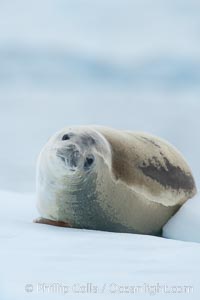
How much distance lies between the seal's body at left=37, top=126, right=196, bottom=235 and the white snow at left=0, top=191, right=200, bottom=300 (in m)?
0.20

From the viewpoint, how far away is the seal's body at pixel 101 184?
2.49 metres

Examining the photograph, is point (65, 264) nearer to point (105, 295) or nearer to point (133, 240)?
point (105, 295)

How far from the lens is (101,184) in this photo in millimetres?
2502

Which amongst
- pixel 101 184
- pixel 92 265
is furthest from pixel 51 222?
pixel 92 265

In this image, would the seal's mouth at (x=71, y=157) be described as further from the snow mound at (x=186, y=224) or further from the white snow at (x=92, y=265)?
the snow mound at (x=186, y=224)

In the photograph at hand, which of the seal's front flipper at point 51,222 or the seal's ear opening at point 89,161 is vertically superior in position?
the seal's ear opening at point 89,161

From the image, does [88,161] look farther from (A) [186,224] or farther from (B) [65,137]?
(A) [186,224]

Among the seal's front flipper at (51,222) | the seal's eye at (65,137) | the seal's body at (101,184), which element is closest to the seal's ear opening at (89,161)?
the seal's body at (101,184)

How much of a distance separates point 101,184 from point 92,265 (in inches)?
32.9

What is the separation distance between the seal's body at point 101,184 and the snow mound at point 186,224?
0.05 m

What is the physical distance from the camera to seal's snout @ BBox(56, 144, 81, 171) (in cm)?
245

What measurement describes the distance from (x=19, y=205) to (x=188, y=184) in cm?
83

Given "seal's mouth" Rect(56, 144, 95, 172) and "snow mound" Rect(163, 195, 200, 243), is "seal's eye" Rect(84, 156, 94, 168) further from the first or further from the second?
"snow mound" Rect(163, 195, 200, 243)

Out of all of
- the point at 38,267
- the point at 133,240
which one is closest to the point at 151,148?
the point at 133,240
